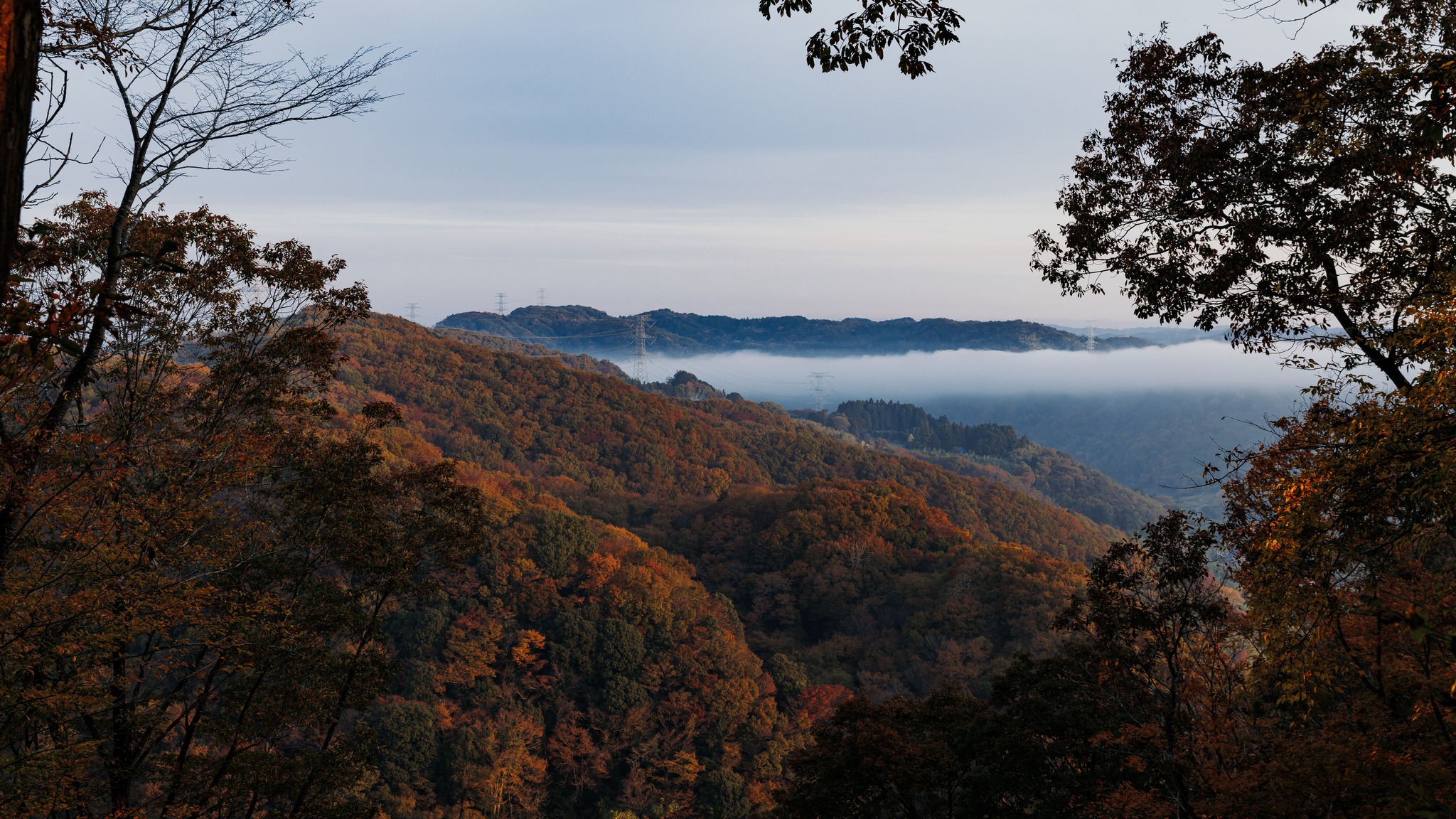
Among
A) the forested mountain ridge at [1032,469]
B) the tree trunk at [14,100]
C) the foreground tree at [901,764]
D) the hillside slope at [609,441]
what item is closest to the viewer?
the tree trunk at [14,100]

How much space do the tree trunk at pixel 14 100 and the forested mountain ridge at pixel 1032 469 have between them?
138551 millimetres

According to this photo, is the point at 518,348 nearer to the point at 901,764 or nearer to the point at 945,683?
the point at 945,683

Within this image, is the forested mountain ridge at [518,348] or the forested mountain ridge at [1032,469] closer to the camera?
the forested mountain ridge at [1032,469]

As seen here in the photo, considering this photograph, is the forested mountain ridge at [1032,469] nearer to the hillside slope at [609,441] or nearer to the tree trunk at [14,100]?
the hillside slope at [609,441]

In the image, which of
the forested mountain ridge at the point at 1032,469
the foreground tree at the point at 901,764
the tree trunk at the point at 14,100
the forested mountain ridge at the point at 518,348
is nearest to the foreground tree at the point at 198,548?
the tree trunk at the point at 14,100

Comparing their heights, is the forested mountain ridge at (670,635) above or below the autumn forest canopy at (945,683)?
below

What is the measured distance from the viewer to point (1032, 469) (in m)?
159

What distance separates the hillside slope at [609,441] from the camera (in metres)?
91.1

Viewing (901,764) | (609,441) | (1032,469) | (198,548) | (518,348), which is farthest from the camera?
(518,348)

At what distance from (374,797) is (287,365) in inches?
1008

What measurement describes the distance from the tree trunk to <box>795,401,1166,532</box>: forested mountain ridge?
13855cm

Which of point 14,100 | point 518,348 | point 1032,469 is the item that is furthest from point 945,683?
point 518,348

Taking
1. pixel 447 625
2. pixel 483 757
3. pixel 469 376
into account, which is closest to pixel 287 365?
pixel 483 757

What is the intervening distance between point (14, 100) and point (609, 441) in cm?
9816
